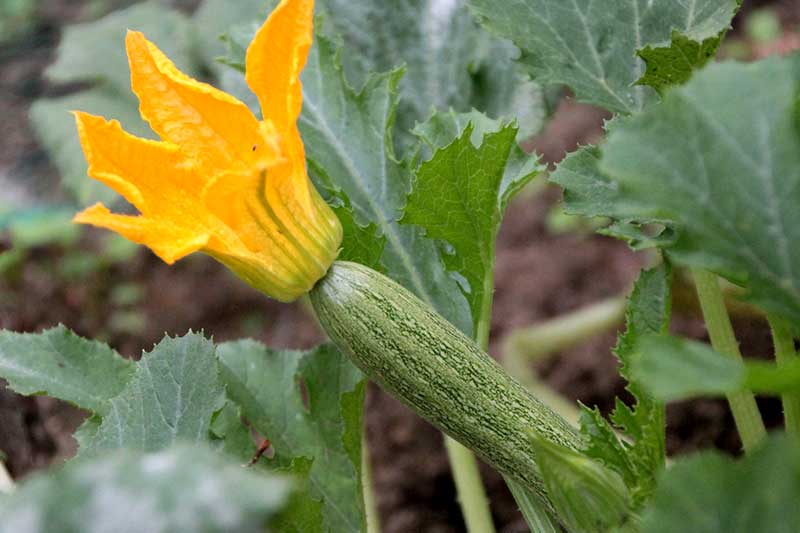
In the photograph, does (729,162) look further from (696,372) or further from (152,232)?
(152,232)

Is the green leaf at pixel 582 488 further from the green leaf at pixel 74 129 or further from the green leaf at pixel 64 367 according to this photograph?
the green leaf at pixel 74 129

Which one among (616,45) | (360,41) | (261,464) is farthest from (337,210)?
(360,41)

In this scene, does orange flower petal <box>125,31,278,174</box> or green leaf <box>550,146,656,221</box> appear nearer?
orange flower petal <box>125,31,278,174</box>

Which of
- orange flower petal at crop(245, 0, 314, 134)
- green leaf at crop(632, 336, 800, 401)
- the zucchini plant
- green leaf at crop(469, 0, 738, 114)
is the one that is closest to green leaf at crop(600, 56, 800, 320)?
the zucchini plant

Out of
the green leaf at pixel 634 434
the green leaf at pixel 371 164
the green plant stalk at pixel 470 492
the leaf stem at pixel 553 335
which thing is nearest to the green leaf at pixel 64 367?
the green leaf at pixel 371 164

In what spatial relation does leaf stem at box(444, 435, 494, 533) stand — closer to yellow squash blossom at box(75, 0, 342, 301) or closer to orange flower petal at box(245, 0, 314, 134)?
yellow squash blossom at box(75, 0, 342, 301)

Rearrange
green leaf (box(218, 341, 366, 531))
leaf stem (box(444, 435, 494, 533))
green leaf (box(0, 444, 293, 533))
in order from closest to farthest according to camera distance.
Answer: green leaf (box(0, 444, 293, 533)) → green leaf (box(218, 341, 366, 531)) → leaf stem (box(444, 435, 494, 533))
